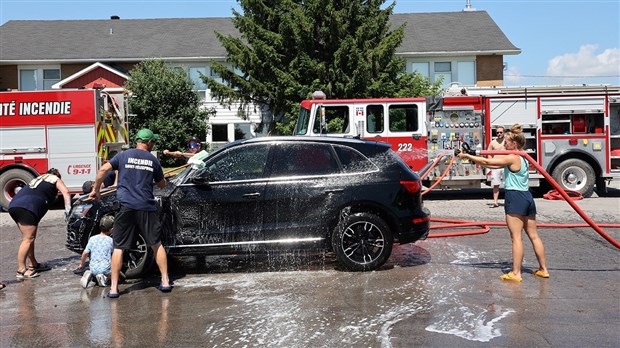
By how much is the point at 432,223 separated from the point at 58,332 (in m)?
7.11

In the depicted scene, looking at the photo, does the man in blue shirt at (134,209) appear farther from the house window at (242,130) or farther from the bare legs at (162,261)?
the house window at (242,130)

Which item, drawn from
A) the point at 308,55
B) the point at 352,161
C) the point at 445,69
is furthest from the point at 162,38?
the point at 352,161

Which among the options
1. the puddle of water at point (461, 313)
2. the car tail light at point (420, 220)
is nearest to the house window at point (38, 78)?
the car tail light at point (420, 220)

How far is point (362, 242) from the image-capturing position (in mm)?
7270

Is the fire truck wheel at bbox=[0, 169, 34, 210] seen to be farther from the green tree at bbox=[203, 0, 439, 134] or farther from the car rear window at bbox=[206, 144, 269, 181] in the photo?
the green tree at bbox=[203, 0, 439, 134]

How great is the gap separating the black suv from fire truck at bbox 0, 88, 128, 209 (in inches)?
316

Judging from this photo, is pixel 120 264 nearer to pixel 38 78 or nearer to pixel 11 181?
pixel 11 181

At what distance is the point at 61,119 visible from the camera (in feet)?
49.2

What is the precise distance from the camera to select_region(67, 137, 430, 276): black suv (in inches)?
280

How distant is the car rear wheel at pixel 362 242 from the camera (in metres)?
7.19

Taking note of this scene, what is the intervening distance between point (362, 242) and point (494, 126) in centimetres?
865

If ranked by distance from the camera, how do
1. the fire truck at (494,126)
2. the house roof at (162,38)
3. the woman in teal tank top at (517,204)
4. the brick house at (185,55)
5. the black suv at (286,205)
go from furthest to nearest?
the house roof at (162,38) < the brick house at (185,55) < the fire truck at (494,126) < the black suv at (286,205) < the woman in teal tank top at (517,204)

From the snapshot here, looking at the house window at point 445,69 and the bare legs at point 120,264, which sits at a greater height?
the house window at point 445,69

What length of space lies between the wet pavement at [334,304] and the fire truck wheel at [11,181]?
666cm
